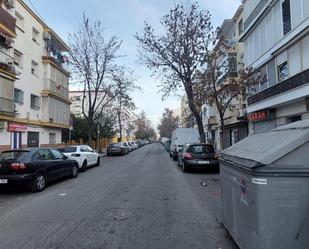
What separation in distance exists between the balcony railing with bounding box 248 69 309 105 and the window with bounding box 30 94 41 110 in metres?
17.8

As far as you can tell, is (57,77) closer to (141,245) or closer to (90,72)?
(90,72)

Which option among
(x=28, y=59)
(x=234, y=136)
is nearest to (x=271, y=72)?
(x=234, y=136)

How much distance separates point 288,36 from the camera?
1802 centimetres

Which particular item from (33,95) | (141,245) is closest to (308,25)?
(141,245)

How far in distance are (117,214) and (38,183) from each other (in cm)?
493

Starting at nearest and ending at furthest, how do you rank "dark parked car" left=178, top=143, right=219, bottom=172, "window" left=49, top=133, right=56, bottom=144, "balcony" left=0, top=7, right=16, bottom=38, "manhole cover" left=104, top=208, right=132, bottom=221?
1. "manhole cover" left=104, top=208, right=132, bottom=221
2. "dark parked car" left=178, top=143, right=219, bottom=172
3. "balcony" left=0, top=7, right=16, bottom=38
4. "window" left=49, top=133, right=56, bottom=144

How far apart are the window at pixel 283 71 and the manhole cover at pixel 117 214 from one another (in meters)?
14.7

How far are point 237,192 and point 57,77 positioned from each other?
3175cm

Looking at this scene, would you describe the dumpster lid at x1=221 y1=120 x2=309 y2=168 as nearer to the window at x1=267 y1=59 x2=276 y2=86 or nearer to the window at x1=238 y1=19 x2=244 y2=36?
the window at x1=267 y1=59 x2=276 y2=86

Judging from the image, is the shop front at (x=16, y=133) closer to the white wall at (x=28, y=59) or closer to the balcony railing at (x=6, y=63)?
the white wall at (x=28, y=59)

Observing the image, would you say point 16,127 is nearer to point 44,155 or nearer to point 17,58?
point 17,58

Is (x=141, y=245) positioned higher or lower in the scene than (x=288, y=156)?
lower

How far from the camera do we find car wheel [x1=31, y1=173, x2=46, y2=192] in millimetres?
11219

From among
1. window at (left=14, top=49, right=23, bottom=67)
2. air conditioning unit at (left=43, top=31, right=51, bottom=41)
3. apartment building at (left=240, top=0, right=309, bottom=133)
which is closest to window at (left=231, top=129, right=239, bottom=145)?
apartment building at (left=240, top=0, right=309, bottom=133)
